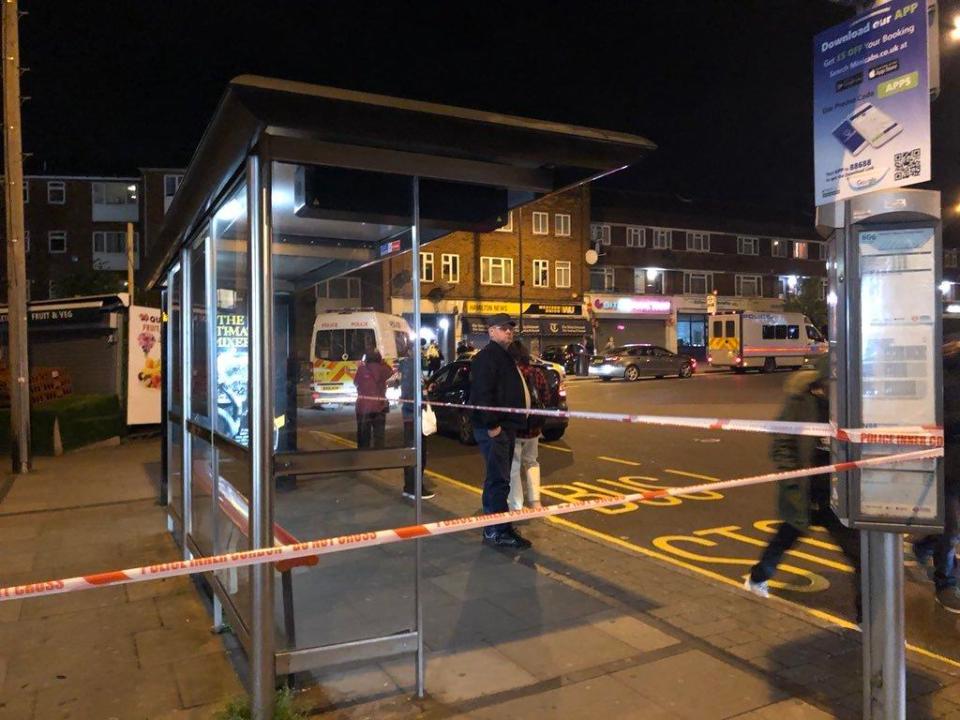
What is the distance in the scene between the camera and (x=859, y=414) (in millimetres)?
3139

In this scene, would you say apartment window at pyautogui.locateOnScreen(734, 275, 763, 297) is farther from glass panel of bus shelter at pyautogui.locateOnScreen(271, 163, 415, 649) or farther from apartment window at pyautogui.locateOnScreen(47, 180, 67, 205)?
glass panel of bus shelter at pyautogui.locateOnScreen(271, 163, 415, 649)

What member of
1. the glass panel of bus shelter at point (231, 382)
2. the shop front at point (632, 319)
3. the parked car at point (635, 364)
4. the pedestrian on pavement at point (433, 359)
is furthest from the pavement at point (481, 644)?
the shop front at point (632, 319)

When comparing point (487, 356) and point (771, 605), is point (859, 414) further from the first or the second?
point (487, 356)

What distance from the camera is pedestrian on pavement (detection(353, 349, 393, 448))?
5.69 meters

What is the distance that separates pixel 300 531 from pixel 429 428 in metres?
1.50

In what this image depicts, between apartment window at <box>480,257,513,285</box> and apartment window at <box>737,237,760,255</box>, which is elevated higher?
apartment window at <box>737,237,760,255</box>

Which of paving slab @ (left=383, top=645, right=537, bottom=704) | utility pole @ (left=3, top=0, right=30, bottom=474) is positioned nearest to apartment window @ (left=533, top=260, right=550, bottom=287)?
utility pole @ (left=3, top=0, right=30, bottom=474)

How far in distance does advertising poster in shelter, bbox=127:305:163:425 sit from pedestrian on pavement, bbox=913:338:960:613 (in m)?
12.3

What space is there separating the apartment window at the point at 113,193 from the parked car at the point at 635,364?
3358 centimetres

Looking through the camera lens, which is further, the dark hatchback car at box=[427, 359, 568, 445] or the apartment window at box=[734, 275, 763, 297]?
the apartment window at box=[734, 275, 763, 297]

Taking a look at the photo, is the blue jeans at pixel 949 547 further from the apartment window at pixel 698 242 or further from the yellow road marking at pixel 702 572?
the apartment window at pixel 698 242

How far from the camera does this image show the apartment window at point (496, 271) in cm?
4300

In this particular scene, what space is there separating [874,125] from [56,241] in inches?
2144

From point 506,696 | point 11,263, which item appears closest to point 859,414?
point 506,696
